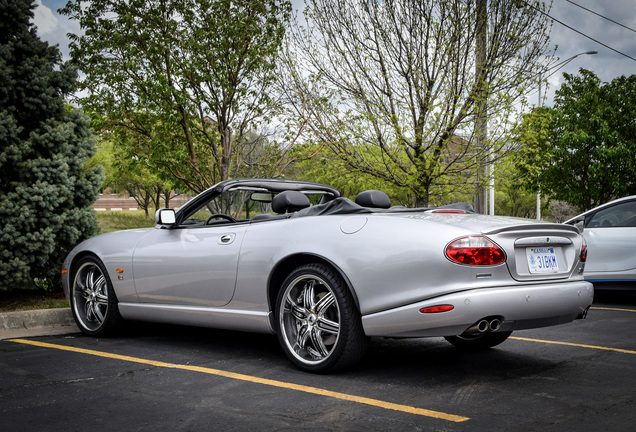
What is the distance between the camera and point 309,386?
444 cm

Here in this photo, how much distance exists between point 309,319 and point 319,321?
0.09m

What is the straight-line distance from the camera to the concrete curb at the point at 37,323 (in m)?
6.95

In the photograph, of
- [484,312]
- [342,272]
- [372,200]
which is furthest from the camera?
[372,200]

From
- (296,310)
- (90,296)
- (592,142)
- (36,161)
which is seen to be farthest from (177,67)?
(592,142)

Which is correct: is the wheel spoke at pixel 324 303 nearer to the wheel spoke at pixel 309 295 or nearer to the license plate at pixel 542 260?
the wheel spoke at pixel 309 295

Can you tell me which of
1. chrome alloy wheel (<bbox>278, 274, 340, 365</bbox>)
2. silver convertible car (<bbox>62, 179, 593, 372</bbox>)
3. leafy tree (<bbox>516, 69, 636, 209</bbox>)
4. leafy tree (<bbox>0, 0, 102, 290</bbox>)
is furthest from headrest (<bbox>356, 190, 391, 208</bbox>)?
leafy tree (<bbox>516, 69, 636, 209</bbox>)

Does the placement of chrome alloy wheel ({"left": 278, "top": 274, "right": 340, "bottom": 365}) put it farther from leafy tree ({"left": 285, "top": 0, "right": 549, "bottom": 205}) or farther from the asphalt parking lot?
leafy tree ({"left": 285, "top": 0, "right": 549, "bottom": 205})

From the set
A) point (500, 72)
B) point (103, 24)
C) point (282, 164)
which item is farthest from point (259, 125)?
point (500, 72)

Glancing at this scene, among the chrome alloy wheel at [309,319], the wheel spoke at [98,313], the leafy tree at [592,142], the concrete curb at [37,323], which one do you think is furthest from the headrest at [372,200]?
the leafy tree at [592,142]

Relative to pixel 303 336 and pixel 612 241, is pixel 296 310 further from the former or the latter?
pixel 612 241

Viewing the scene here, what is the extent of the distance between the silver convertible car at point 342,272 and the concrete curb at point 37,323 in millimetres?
1185

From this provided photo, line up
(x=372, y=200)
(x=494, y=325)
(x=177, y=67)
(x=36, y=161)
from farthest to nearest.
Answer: (x=177, y=67) → (x=36, y=161) → (x=372, y=200) → (x=494, y=325)

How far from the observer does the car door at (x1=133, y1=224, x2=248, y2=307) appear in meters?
5.41

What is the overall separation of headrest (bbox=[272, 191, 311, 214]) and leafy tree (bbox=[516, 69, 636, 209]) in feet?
52.2
